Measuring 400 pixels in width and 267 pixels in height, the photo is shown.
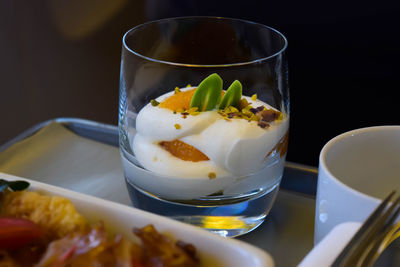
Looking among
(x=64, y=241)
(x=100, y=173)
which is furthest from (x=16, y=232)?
(x=100, y=173)

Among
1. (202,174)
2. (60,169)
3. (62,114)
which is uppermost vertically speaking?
(202,174)

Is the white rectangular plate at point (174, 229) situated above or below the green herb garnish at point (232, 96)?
below

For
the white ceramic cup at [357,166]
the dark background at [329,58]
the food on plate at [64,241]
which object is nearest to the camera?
the food on plate at [64,241]

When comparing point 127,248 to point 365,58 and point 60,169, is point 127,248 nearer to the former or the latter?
point 60,169

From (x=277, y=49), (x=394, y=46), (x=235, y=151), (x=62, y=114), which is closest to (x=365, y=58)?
(x=394, y=46)

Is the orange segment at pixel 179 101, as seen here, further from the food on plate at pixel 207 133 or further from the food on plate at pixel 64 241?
the food on plate at pixel 64 241

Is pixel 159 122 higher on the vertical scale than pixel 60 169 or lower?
higher

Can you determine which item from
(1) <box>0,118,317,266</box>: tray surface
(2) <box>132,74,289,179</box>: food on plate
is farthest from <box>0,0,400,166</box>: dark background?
(2) <box>132,74,289,179</box>: food on plate

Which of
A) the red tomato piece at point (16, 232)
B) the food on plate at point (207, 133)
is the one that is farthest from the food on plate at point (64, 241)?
the food on plate at point (207, 133)
